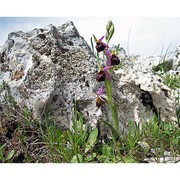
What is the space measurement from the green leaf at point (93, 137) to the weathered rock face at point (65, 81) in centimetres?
9

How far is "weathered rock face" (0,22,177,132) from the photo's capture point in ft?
6.82

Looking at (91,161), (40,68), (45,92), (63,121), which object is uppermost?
(40,68)

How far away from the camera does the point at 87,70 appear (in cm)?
217

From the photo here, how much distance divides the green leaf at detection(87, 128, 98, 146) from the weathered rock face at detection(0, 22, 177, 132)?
0.09 m

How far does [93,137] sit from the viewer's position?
6.32 feet

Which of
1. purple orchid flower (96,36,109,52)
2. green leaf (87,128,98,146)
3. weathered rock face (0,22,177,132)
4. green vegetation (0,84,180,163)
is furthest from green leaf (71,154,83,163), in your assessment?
purple orchid flower (96,36,109,52)

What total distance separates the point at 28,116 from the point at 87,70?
1.40 feet

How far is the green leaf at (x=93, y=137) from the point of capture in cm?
191

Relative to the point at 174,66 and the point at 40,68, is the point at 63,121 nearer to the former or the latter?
the point at 40,68

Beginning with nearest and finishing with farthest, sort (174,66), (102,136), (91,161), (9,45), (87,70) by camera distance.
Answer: (91,161) < (102,136) < (87,70) < (9,45) < (174,66)

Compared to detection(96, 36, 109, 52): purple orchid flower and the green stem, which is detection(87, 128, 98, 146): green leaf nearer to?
the green stem

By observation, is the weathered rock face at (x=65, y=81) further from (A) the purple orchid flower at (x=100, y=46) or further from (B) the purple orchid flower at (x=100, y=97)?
(A) the purple orchid flower at (x=100, y=46)

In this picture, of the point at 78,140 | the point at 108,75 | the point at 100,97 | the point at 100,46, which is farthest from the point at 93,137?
the point at 100,46

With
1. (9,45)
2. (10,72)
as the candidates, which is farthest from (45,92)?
(9,45)
